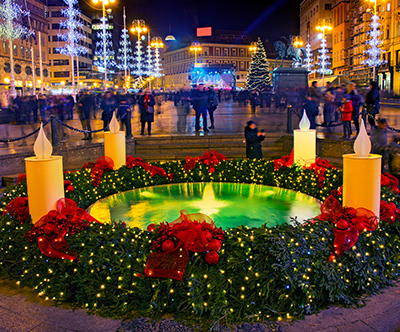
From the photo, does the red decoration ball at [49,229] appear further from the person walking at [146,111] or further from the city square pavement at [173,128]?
the person walking at [146,111]

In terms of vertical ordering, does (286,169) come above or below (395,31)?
below

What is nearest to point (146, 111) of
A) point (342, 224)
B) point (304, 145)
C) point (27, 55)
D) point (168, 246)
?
point (304, 145)

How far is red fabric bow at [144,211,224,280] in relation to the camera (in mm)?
3486

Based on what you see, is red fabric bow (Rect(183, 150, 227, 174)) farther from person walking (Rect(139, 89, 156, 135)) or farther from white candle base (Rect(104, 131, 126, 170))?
person walking (Rect(139, 89, 156, 135))

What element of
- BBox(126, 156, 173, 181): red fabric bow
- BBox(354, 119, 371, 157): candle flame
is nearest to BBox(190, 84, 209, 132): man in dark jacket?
BBox(126, 156, 173, 181): red fabric bow

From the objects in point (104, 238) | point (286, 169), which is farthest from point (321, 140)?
point (104, 238)

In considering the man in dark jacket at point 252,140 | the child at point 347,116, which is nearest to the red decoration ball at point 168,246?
the man in dark jacket at point 252,140

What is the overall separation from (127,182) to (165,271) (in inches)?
157

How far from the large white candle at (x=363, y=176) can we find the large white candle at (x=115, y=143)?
4057 mm

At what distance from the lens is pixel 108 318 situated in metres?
3.43

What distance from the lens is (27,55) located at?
73.0 metres

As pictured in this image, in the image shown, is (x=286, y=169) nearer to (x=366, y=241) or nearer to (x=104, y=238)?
(x=366, y=241)

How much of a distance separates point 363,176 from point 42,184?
3.14 m

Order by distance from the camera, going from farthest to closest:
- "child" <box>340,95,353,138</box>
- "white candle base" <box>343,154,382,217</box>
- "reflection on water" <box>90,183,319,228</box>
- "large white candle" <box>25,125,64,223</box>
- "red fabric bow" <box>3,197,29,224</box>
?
"child" <box>340,95,353,138</box>
"reflection on water" <box>90,183,319,228</box>
"red fabric bow" <box>3,197,29,224</box>
"large white candle" <box>25,125,64,223</box>
"white candle base" <box>343,154,382,217</box>
